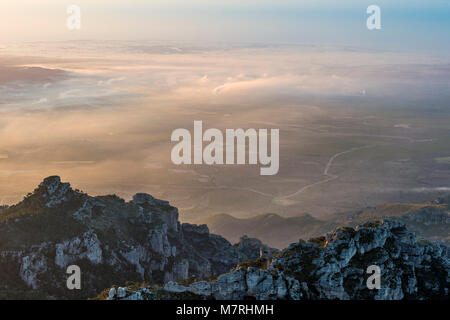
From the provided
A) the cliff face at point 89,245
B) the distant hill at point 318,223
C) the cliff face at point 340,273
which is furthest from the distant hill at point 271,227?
the cliff face at point 340,273

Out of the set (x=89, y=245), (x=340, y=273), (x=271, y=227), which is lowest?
(x=271, y=227)

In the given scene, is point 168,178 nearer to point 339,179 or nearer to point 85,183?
point 85,183

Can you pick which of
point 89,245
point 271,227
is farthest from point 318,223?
point 89,245

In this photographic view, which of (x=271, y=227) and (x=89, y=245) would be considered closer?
(x=89, y=245)

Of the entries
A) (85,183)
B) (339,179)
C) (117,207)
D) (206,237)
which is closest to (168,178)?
(85,183)

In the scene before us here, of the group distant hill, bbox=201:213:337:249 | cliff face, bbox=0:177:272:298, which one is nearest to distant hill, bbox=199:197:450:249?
distant hill, bbox=201:213:337:249

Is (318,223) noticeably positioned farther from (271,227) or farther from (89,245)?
(89,245)

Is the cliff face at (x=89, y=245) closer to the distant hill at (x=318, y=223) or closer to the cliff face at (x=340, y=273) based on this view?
the cliff face at (x=340, y=273)
